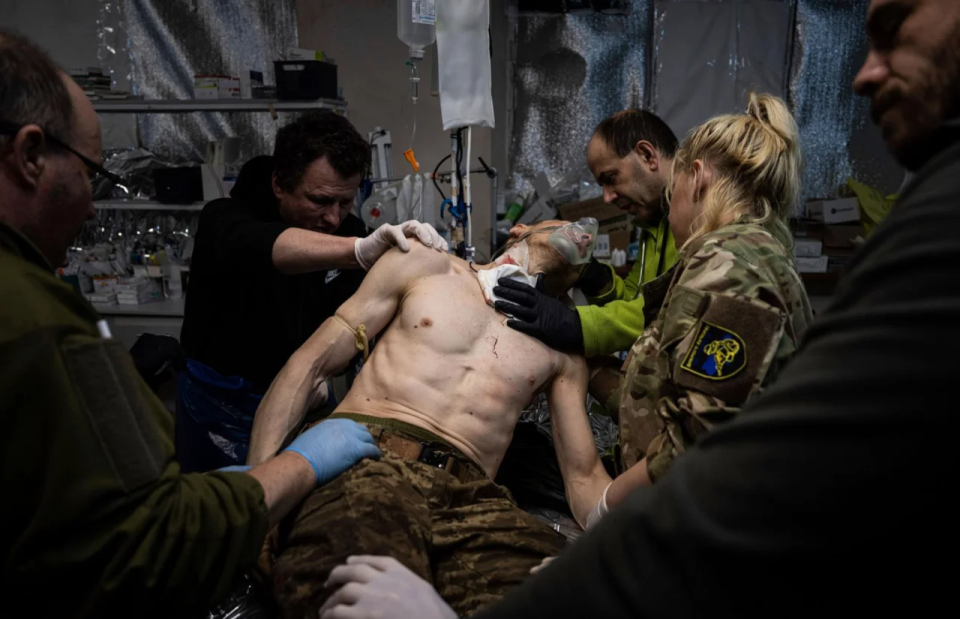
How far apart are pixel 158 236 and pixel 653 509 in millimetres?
4829

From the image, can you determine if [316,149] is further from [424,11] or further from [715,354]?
[715,354]

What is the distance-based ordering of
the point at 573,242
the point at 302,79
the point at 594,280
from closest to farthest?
1. the point at 573,242
2. the point at 594,280
3. the point at 302,79

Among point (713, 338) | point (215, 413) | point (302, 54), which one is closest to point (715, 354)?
point (713, 338)

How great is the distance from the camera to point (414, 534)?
1512 millimetres

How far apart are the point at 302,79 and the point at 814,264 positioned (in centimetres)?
356

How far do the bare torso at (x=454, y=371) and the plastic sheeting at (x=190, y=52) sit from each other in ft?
9.90

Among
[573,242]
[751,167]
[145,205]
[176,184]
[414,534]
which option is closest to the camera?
[414,534]

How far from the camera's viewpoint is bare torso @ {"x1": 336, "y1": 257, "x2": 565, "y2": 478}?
6.45ft

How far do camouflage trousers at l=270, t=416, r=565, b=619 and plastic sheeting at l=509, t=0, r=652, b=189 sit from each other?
3621mm

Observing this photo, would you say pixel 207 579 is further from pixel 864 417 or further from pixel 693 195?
pixel 693 195

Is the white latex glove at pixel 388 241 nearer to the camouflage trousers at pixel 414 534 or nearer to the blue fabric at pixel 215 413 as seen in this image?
the camouflage trousers at pixel 414 534

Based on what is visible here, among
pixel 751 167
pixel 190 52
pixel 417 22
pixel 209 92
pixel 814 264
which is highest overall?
pixel 190 52

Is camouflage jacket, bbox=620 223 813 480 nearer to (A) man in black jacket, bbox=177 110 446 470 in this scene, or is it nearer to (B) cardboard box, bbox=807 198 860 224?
(A) man in black jacket, bbox=177 110 446 470

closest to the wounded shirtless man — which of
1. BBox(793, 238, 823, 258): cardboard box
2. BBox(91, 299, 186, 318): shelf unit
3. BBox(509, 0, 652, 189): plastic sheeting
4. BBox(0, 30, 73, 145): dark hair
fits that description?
BBox(0, 30, 73, 145): dark hair
